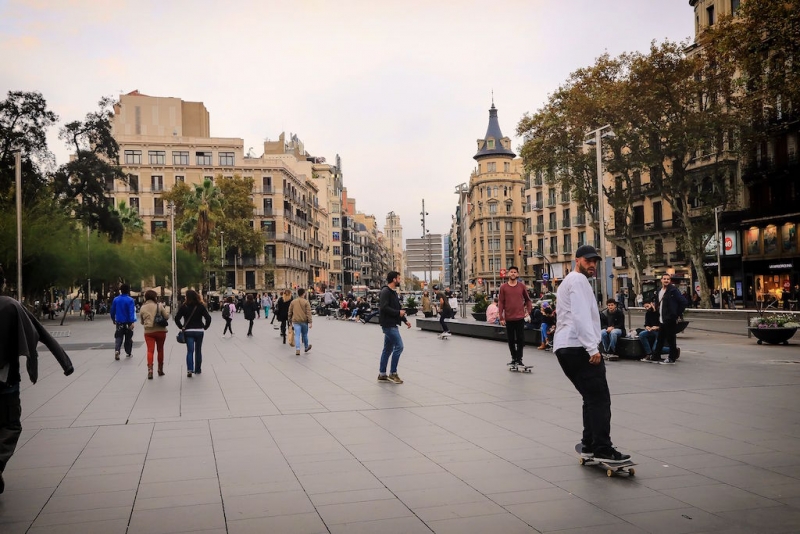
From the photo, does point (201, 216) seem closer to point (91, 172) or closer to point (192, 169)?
point (91, 172)

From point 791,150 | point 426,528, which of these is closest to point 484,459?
point 426,528

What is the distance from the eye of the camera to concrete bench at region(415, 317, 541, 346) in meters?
18.8

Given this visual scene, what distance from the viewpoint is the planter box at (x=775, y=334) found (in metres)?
18.0

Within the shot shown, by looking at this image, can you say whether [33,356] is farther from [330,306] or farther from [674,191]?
[330,306]

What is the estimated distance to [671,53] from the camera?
3562cm

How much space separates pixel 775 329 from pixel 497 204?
288ft

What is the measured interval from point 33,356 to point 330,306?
4413 cm

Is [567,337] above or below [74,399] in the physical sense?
above

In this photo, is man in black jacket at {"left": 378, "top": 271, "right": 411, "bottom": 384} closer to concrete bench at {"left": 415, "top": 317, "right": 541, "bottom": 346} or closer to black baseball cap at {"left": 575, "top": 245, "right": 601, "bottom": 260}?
black baseball cap at {"left": 575, "top": 245, "right": 601, "bottom": 260}

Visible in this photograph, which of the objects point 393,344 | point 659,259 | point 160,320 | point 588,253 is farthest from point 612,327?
point 659,259

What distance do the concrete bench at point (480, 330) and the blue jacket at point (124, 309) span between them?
31.9 feet

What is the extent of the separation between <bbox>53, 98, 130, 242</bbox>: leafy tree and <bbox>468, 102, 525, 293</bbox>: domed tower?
61097mm

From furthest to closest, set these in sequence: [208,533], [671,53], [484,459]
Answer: [671,53] → [484,459] → [208,533]

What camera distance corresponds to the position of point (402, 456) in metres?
6.51
